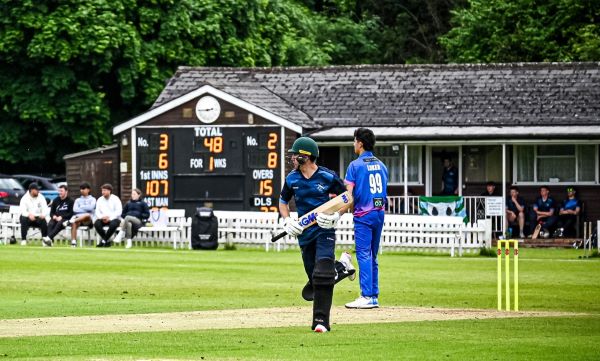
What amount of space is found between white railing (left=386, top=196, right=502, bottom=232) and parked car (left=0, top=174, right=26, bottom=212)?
15344 millimetres

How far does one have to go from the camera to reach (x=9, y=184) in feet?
167

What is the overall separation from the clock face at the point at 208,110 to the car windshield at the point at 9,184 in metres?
12.4

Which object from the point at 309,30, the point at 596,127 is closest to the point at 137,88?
the point at 309,30

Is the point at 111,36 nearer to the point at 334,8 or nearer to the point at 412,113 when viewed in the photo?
the point at 412,113

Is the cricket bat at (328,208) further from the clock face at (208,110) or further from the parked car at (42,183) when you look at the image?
the parked car at (42,183)

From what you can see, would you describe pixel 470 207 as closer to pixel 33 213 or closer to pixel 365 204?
pixel 33 213

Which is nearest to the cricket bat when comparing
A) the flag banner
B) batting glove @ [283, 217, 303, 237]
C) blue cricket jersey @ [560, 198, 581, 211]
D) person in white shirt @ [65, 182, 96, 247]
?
batting glove @ [283, 217, 303, 237]

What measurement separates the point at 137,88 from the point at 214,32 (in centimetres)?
338

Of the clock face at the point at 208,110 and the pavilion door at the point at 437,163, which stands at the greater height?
the clock face at the point at 208,110

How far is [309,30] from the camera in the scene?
202ft

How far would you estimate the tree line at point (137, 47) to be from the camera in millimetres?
49125

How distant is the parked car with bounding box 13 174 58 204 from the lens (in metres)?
51.6

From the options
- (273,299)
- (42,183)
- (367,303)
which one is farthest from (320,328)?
(42,183)

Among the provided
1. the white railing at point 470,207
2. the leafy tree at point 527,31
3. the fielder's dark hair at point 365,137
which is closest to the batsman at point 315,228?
the fielder's dark hair at point 365,137
